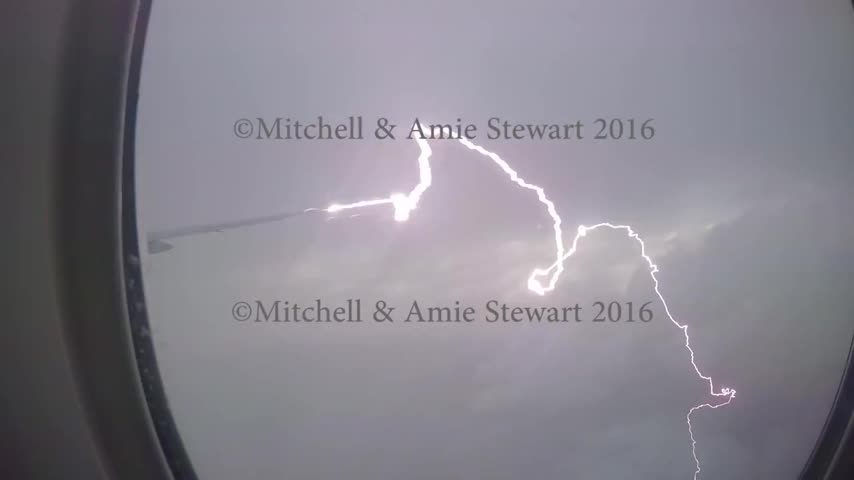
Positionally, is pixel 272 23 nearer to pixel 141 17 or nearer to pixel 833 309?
pixel 141 17

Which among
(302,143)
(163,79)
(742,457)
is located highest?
(163,79)

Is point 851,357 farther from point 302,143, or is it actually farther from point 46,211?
point 46,211

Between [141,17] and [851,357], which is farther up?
[141,17]

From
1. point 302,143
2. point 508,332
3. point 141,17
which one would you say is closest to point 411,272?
point 508,332

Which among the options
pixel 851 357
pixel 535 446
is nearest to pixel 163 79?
pixel 535 446

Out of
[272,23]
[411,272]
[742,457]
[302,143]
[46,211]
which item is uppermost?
[272,23]

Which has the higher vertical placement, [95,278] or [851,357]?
[95,278]
